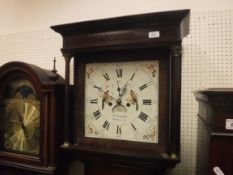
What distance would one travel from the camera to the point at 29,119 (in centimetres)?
157

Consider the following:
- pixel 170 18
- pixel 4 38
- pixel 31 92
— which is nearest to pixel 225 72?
pixel 170 18

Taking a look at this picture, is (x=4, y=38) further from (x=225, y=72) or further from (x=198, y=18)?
(x=225, y=72)

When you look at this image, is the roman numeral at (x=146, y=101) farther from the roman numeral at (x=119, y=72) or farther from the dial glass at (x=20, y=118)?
the dial glass at (x=20, y=118)

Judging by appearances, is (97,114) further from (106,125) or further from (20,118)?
(20,118)

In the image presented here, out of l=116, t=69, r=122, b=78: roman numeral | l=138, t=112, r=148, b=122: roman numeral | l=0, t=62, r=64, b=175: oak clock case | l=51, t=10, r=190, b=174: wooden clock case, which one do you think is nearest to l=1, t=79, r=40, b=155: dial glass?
l=0, t=62, r=64, b=175: oak clock case

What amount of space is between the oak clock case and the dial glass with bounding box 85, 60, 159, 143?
0.22m

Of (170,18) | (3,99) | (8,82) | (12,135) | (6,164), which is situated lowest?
(6,164)

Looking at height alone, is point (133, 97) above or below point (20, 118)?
above

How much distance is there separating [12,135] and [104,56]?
2.73 ft

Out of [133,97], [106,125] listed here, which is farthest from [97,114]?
[133,97]

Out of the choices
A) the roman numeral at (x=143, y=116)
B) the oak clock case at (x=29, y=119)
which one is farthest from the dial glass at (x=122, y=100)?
the oak clock case at (x=29, y=119)

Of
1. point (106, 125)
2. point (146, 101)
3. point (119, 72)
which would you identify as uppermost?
point (119, 72)

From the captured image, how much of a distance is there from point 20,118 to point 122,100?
0.72 metres

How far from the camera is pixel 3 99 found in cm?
167
